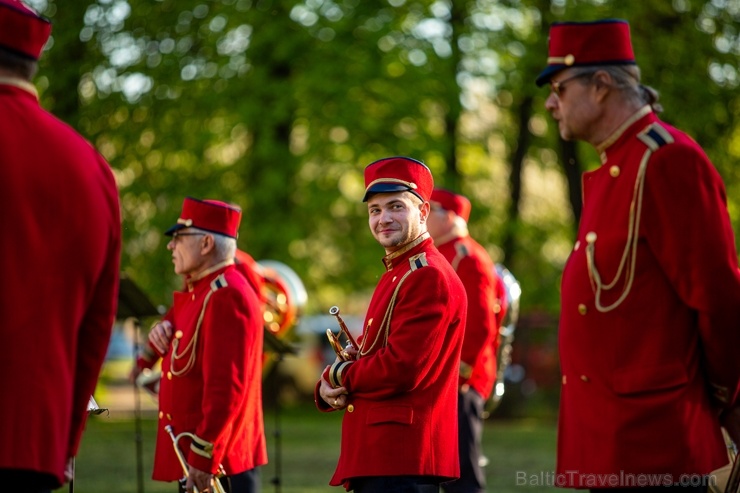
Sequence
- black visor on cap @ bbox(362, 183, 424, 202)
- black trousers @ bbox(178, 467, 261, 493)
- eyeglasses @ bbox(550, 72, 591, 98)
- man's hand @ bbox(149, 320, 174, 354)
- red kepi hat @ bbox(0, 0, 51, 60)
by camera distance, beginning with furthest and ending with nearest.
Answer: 1. black trousers @ bbox(178, 467, 261, 493)
2. man's hand @ bbox(149, 320, 174, 354)
3. black visor on cap @ bbox(362, 183, 424, 202)
4. eyeglasses @ bbox(550, 72, 591, 98)
5. red kepi hat @ bbox(0, 0, 51, 60)

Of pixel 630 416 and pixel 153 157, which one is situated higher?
pixel 630 416

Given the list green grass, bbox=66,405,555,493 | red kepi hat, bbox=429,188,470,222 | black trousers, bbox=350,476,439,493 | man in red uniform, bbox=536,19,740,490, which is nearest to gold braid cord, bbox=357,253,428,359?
black trousers, bbox=350,476,439,493

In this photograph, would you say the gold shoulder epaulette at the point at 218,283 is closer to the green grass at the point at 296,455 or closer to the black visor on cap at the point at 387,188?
the black visor on cap at the point at 387,188

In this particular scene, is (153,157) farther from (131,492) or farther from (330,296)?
(131,492)

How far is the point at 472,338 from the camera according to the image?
26.2ft

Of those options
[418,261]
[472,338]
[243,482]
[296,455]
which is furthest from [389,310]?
[296,455]

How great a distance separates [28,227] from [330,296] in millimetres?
19781

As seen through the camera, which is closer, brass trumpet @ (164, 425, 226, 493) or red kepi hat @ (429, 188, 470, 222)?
brass trumpet @ (164, 425, 226, 493)

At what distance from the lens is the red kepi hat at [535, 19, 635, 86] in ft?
14.3

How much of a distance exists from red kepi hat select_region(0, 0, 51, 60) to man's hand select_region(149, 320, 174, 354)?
130 inches

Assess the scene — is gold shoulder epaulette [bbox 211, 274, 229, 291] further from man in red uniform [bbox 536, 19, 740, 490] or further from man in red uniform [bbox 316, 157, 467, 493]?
man in red uniform [bbox 536, 19, 740, 490]

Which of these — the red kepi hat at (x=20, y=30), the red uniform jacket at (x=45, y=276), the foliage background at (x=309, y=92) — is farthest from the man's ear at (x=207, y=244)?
the foliage background at (x=309, y=92)

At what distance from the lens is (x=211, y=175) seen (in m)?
20.3

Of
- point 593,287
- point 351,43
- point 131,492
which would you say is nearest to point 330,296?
point 351,43
